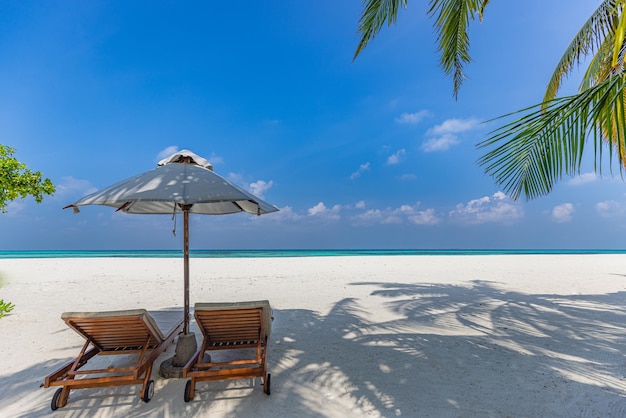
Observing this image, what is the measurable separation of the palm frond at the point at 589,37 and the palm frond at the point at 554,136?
12.4ft

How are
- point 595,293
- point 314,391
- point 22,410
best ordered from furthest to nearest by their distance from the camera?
point 595,293, point 314,391, point 22,410

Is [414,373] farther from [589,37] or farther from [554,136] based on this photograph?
[589,37]

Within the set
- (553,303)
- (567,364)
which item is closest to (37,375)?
(567,364)

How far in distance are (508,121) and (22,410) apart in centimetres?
470

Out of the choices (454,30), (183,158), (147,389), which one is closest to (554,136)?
(454,30)

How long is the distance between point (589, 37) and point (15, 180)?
980cm

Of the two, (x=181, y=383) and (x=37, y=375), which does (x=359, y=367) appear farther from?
(x=37, y=375)

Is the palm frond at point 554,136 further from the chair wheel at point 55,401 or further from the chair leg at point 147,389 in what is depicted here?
the chair wheel at point 55,401

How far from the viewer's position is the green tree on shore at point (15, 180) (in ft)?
13.6

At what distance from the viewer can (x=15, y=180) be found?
4.24 m

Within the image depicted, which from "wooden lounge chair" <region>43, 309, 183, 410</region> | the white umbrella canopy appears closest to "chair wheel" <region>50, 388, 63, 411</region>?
"wooden lounge chair" <region>43, 309, 183, 410</region>

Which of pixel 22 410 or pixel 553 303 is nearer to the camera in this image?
pixel 22 410

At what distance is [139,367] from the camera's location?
8.98 ft

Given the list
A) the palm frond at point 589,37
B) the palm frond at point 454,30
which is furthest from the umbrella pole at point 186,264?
the palm frond at point 589,37
